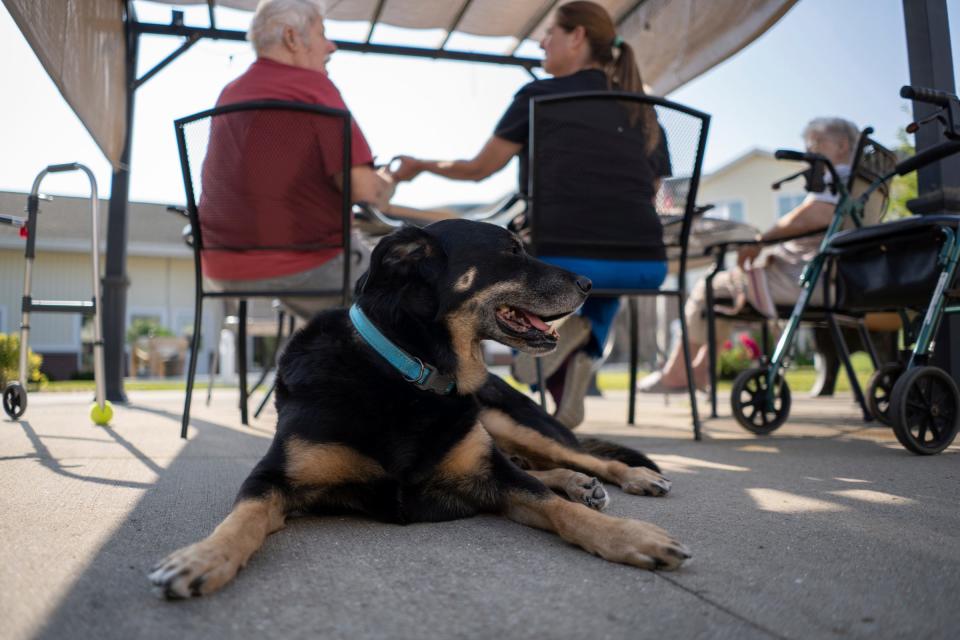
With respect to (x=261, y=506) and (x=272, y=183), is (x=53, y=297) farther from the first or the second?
(x=261, y=506)

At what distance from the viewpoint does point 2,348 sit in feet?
14.5

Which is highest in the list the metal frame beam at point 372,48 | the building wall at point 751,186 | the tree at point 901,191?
the building wall at point 751,186

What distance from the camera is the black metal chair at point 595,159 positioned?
315cm

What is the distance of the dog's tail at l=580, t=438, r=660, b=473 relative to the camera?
2404 millimetres

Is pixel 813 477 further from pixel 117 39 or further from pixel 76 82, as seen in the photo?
pixel 117 39

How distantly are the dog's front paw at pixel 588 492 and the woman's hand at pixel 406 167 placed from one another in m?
2.13

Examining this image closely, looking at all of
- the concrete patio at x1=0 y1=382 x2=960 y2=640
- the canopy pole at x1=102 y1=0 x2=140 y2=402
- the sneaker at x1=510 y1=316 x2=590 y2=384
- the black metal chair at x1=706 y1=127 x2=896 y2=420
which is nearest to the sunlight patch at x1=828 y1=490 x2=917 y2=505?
the concrete patio at x1=0 y1=382 x2=960 y2=640

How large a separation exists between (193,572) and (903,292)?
312 centimetres

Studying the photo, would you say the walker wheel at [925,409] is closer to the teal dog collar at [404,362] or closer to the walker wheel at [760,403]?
the walker wheel at [760,403]

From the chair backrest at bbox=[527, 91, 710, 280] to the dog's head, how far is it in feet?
3.26

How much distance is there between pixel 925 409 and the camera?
2.78 meters

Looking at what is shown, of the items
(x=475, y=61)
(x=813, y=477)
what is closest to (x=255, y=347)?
(x=475, y=61)

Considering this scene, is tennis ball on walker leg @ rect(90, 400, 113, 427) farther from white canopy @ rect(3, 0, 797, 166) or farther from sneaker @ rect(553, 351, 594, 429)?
sneaker @ rect(553, 351, 594, 429)

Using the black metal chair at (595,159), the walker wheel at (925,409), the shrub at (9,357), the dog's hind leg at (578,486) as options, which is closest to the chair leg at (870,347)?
the walker wheel at (925,409)
